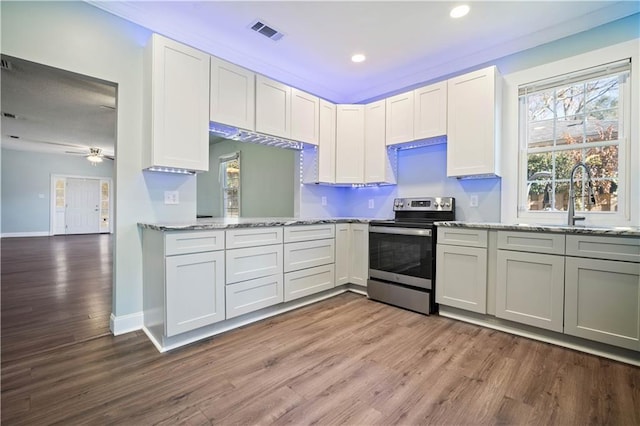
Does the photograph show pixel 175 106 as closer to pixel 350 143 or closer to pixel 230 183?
pixel 350 143

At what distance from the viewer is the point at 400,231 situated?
2920 mm

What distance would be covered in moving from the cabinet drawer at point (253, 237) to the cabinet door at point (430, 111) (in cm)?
190

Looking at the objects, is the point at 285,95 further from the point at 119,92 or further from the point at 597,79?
the point at 597,79

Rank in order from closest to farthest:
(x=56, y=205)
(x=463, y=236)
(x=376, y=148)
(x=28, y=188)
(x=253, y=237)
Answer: (x=253, y=237) → (x=463, y=236) → (x=376, y=148) → (x=28, y=188) → (x=56, y=205)

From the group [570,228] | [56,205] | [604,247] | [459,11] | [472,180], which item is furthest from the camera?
[56,205]

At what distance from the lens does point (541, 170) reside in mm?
2729

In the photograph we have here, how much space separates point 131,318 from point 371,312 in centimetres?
214

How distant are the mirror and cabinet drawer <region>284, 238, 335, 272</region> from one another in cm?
117

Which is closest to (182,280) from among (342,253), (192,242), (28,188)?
(192,242)

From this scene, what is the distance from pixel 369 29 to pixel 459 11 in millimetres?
751

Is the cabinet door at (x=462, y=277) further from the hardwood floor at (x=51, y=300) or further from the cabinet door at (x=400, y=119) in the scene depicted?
the hardwood floor at (x=51, y=300)

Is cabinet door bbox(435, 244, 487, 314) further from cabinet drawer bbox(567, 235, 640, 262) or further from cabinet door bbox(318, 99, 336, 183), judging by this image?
cabinet door bbox(318, 99, 336, 183)

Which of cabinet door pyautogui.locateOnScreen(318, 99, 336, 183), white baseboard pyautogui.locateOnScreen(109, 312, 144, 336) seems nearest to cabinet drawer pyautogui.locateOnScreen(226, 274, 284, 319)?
white baseboard pyautogui.locateOnScreen(109, 312, 144, 336)

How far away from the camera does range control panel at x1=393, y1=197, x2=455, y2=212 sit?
10.2 feet
